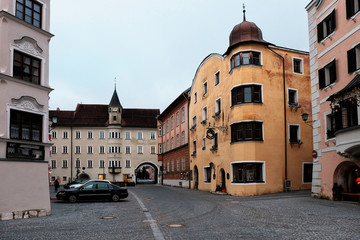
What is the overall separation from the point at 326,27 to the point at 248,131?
9.97m

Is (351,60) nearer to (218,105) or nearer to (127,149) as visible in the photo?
(218,105)

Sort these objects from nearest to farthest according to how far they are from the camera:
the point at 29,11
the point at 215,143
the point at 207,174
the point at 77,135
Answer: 1. the point at 29,11
2. the point at 215,143
3. the point at 207,174
4. the point at 77,135

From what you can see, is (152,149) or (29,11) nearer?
(29,11)

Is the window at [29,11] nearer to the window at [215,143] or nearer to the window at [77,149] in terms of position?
the window at [215,143]

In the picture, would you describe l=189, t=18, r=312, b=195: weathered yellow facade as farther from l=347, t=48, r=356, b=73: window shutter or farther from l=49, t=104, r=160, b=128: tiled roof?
l=49, t=104, r=160, b=128: tiled roof

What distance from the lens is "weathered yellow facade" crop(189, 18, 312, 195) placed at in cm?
2981

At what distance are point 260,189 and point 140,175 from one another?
100 metres

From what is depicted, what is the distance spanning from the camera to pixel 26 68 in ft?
58.7

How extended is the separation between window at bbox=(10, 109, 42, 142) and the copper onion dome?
18.3 metres

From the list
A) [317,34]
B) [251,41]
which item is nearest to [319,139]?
[317,34]

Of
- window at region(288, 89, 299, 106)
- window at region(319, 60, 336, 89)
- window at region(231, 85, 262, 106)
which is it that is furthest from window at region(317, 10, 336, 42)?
window at region(288, 89, 299, 106)

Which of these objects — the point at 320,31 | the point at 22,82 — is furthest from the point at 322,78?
the point at 22,82

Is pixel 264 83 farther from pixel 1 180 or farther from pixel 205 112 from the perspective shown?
pixel 1 180

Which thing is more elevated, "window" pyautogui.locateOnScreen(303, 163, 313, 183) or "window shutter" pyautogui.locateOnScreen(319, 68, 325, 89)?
"window shutter" pyautogui.locateOnScreen(319, 68, 325, 89)
